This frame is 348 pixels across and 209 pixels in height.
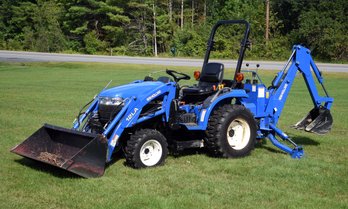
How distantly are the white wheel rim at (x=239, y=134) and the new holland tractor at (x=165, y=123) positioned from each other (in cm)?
2

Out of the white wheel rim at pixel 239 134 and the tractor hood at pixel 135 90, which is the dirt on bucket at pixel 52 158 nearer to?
the tractor hood at pixel 135 90

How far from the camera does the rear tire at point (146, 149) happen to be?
23.9 feet

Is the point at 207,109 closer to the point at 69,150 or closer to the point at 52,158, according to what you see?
the point at 69,150

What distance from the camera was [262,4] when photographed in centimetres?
5284

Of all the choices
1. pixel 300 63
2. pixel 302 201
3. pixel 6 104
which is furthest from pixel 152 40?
pixel 302 201

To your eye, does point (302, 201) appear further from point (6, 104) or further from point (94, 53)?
point (94, 53)

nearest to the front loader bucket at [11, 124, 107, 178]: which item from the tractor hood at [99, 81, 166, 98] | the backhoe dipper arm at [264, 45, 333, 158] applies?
the tractor hood at [99, 81, 166, 98]

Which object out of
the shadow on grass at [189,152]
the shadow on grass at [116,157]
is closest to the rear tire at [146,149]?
the shadow on grass at [116,157]

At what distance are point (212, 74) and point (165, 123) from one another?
1.31m

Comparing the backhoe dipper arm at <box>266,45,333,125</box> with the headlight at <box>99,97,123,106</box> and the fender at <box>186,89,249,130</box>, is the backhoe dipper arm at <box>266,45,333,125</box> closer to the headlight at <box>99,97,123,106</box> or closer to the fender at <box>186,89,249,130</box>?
the fender at <box>186,89,249,130</box>

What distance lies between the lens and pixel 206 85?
8.62m

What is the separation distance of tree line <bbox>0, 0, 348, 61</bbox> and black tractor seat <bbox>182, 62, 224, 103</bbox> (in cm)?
3734

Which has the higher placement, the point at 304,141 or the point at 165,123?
the point at 165,123

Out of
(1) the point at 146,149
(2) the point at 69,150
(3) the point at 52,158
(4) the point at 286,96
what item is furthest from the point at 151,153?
(4) the point at 286,96
